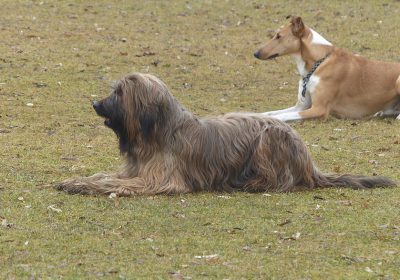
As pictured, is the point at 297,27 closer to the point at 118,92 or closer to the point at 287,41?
the point at 287,41

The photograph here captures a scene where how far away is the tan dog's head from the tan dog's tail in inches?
213

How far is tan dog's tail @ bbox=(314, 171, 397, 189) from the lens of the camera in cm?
961

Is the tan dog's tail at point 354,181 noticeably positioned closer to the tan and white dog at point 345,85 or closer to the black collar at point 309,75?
the tan and white dog at point 345,85

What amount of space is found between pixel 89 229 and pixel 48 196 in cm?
120

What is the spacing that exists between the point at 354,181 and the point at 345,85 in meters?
5.15

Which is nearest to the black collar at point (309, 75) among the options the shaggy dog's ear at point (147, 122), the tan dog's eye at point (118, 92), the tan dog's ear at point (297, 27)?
the tan dog's ear at point (297, 27)

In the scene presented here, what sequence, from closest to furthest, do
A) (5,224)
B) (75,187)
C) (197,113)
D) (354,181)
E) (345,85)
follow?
(5,224) < (75,187) < (354,181) < (197,113) < (345,85)

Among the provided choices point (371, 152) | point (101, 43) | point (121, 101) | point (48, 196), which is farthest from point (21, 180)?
point (101, 43)

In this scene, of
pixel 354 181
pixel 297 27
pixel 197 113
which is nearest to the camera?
pixel 354 181

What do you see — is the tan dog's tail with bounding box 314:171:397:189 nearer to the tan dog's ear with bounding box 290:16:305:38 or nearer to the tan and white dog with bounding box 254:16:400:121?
the tan and white dog with bounding box 254:16:400:121

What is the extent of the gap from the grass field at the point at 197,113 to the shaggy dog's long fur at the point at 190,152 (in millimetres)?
236

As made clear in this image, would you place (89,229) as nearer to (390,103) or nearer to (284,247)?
(284,247)

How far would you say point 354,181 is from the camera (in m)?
9.61

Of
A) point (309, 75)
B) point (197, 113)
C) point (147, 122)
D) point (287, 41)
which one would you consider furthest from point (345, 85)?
point (147, 122)
